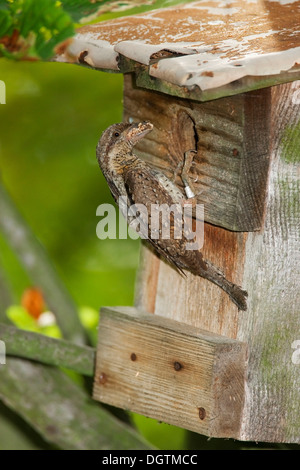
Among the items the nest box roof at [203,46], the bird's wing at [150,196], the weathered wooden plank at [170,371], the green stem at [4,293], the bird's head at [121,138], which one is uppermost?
the nest box roof at [203,46]

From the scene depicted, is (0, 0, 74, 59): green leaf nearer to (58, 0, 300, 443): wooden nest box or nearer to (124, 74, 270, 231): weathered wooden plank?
(58, 0, 300, 443): wooden nest box

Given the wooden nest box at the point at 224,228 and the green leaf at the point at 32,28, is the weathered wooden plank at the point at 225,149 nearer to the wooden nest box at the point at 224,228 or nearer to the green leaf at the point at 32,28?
the wooden nest box at the point at 224,228

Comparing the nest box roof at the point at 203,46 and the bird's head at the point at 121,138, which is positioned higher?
the nest box roof at the point at 203,46

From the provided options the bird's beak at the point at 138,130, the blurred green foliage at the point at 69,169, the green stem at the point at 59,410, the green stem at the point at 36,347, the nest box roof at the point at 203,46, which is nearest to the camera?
the nest box roof at the point at 203,46

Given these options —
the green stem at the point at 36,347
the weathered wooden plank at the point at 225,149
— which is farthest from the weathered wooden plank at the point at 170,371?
the weathered wooden plank at the point at 225,149
